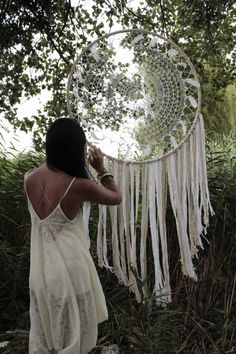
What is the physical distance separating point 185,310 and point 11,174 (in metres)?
1.64

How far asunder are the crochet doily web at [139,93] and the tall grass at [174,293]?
922 millimetres

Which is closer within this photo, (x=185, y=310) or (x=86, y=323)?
(x=86, y=323)

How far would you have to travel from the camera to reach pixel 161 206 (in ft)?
10.8

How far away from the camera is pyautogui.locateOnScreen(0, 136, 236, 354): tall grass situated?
3.26 metres

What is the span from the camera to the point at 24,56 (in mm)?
5219

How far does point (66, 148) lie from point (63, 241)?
406 millimetres

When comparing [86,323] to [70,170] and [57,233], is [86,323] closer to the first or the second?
[57,233]

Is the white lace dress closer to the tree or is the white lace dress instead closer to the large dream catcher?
the large dream catcher

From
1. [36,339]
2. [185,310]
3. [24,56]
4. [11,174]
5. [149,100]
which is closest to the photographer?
[36,339]

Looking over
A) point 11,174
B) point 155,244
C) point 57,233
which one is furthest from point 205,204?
point 11,174

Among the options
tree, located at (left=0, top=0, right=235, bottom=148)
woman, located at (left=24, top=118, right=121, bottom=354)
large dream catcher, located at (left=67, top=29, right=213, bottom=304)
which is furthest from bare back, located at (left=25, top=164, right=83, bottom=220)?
tree, located at (left=0, top=0, right=235, bottom=148)

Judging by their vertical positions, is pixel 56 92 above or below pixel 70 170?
above

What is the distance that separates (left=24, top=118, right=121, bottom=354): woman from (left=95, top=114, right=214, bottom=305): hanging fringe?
733mm

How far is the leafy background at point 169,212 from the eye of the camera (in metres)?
3.32
